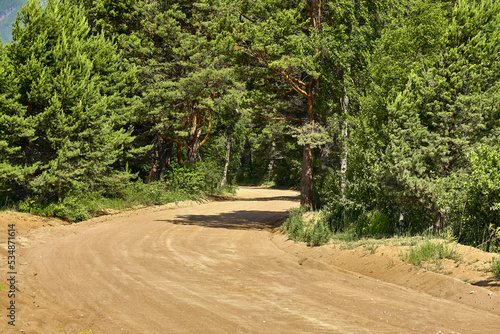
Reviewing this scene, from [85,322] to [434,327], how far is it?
5.20 meters

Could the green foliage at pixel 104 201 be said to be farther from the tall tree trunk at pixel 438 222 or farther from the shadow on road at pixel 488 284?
the shadow on road at pixel 488 284

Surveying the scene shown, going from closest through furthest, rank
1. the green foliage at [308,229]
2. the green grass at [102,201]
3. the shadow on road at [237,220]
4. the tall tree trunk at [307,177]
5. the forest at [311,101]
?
1. the forest at [311,101]
2. the green foliage at [308,229]
3. the green grass at [102,201]
4. the tall tree trunk at [307,177]
5. the shadow on road at [237,220]

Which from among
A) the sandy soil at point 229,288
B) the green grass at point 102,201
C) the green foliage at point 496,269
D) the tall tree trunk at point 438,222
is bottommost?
the sandy soil at point 229,288

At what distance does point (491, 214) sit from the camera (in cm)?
1130

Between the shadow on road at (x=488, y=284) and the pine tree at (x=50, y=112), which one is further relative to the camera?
the pine tree at (x=50, y=112)

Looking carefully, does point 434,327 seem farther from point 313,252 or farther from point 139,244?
point 139,244

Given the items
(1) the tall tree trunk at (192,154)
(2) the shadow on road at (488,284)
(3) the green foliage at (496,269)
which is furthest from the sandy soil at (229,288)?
(1) the tall tree trunk at (192,154)

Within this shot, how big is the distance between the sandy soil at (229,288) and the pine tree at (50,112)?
323cm

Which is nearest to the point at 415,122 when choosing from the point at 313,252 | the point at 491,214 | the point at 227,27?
the point at 491,214

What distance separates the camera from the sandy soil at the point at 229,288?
693cm

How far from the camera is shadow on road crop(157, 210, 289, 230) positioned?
2078 centimetres

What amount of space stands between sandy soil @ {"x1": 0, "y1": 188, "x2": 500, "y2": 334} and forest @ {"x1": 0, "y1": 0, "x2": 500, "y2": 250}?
2.32m

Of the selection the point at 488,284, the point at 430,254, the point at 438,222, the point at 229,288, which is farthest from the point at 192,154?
the point at 488,284

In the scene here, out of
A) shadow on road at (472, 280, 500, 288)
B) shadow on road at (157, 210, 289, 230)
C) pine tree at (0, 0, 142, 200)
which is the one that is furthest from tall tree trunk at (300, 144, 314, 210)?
shadow on road at (472, 280, 500, 288)
